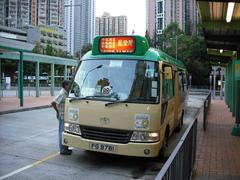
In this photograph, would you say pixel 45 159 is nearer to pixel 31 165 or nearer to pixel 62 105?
pixel 31 165

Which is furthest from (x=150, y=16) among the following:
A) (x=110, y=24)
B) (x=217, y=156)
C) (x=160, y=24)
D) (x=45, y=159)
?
(x=45, y=159)

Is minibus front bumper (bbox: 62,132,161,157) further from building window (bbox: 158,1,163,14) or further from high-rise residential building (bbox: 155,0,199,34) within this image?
building window (bbox: 158,1,163,14)

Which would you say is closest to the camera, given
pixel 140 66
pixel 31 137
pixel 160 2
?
pixel 140 66

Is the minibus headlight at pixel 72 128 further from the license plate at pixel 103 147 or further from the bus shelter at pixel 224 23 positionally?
the bus shelter at pixel 224 23

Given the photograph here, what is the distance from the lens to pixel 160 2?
6769 cm

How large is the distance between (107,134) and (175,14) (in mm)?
75810

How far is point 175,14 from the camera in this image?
79500 millimetres

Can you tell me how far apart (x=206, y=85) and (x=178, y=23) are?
2092 cm

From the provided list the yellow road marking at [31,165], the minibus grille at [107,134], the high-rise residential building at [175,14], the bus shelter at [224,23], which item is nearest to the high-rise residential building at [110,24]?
the bus shelter at [224,23]

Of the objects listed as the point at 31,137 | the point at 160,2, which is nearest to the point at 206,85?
the point at 160,2

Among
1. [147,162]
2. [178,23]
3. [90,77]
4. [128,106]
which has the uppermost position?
[178,23]

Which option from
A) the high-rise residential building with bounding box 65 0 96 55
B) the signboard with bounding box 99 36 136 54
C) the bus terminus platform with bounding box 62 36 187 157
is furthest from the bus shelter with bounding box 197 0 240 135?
the high-rise residential building with bounding box 65 0 96 55

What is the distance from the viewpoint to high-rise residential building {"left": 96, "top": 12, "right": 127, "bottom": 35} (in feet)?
122

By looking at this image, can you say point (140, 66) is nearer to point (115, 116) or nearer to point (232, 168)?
point (115, 116)
